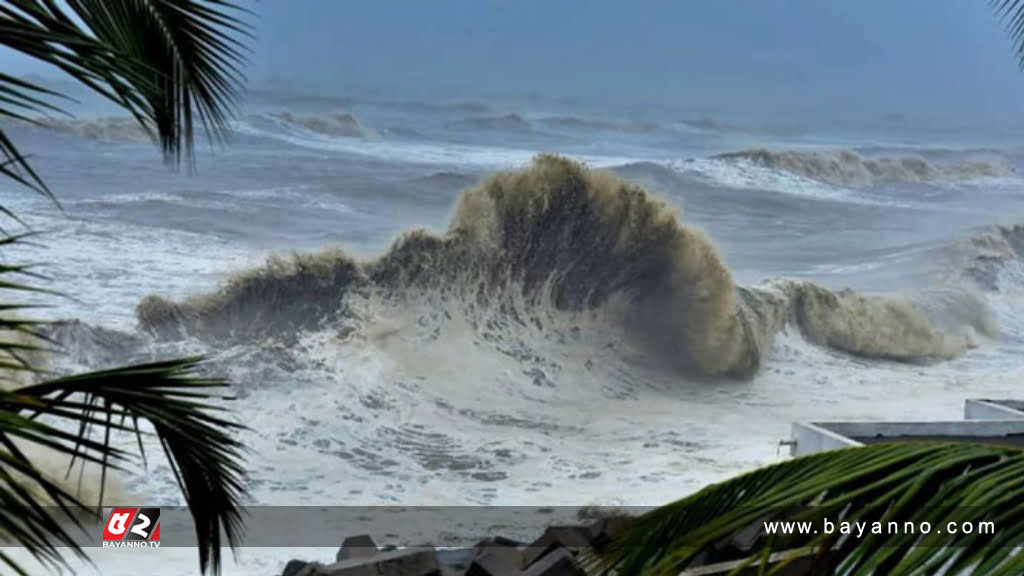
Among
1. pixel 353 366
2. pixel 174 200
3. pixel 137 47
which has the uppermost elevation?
pixel 137 47

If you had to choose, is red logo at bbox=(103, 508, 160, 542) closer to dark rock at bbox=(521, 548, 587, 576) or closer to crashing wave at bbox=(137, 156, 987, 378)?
dark rock at bbox=(521, 548, 587, 576)

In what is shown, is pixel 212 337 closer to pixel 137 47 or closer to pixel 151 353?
pixel 151 353

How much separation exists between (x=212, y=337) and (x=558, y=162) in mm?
5471

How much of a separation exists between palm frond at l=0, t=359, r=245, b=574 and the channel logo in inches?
289

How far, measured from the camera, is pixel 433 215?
2361 centimetres

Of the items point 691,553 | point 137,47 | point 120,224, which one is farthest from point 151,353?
point 691,553

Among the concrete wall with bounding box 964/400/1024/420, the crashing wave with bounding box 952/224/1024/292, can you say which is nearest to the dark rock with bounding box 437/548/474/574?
A: the concrete wall with bounding box 964/400/1024/420

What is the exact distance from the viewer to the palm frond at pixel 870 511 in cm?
87

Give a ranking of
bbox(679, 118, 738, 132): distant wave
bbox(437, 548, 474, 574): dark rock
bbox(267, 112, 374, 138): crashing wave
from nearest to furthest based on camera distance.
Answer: bbox(437, 548, 474, 574): dark rock, bbox(267, 112, 374, 138): crashing wave, bbox(679, 118, 738, 132): distant wave

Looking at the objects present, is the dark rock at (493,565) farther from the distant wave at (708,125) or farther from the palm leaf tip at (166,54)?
the distant wave at (708,125)

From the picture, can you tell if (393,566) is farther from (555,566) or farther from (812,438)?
(812,438)

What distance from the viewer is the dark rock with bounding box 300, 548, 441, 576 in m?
4.91

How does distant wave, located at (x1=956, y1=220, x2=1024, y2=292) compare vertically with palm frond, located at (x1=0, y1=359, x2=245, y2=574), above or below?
below

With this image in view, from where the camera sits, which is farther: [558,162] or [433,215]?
[433,215]
